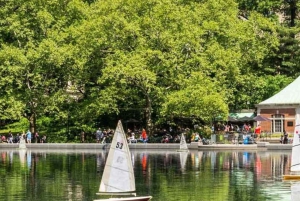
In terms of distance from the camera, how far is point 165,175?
48969 millimetres

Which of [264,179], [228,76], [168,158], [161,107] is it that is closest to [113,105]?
[161,107]

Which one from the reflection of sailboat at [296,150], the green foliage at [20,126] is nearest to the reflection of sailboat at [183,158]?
the reflection of sailboat at [296,150]

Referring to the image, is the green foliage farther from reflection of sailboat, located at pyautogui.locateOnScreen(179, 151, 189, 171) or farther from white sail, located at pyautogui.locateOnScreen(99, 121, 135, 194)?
white sail, located at pyautogui.locateOnScreen(99, 121, 135, 194)

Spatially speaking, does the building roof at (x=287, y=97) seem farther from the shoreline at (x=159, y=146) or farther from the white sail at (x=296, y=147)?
the white sail at (x=296, y=147)

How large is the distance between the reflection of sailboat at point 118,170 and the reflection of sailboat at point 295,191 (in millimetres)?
8084

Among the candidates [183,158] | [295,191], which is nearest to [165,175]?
[295,191]

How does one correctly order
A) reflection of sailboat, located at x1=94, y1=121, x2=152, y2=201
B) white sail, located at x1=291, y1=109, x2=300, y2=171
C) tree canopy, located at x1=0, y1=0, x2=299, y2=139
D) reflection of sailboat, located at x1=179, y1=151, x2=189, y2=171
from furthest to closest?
tree canopy, located at x1=0, y1=0, x2=299, y2=139 → reflection of sailboat, located at x1=179, y1=151, x2=189, y2=171 → white sail, located at x1=291, y1=109, x2=300, y2=171 → reflection of sailboat, located at x1=94, y1=121, x2=152, y2=201

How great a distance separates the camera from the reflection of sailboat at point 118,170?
1259 inches

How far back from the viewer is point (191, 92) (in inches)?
3157

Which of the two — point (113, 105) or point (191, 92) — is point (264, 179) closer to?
point (191, 92)

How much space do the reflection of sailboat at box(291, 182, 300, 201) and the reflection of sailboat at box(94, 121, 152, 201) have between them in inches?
318

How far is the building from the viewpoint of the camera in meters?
88.2

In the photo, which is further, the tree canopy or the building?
the building

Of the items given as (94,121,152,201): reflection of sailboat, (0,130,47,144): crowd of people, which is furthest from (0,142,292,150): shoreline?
(94,121,152,201): reflection of sailboat
